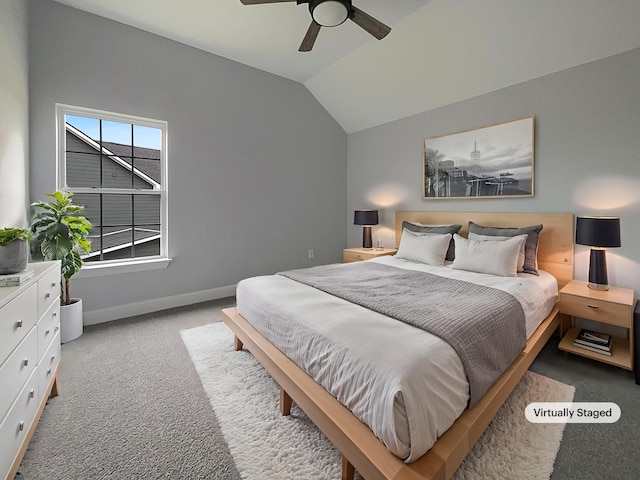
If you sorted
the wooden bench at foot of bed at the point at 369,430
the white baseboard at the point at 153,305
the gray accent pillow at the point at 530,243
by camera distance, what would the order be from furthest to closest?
the white baseboard at the point at 153,305
the gray accent pillow at the point at 530,243
the wooden bench at foot of bed at the point at 369,430

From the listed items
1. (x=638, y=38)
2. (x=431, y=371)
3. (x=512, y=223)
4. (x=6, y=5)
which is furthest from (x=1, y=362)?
(x=638, y=38)

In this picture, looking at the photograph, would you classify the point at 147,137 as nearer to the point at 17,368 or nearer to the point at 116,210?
the point at 116,210

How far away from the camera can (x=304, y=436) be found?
62.6 inches

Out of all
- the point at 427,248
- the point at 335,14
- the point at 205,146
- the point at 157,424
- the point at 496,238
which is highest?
the point at 335,14

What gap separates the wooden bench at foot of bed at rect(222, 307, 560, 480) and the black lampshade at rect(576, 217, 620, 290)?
1.18m

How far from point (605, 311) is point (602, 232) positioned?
61cm

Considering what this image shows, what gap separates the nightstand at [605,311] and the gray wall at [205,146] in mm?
3228

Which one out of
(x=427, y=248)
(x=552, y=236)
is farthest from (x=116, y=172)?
(x=552, y=236)

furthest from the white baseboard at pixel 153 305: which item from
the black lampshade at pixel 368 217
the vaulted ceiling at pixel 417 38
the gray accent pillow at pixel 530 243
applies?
the gray accent pillow at pixel 530 243

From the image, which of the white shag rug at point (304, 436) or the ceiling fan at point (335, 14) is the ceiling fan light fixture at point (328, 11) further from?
the white shag rug at point (304, 436)

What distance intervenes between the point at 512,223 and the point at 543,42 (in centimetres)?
168

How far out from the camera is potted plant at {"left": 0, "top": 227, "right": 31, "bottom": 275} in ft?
4.91

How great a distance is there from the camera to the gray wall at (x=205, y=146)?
279 cm

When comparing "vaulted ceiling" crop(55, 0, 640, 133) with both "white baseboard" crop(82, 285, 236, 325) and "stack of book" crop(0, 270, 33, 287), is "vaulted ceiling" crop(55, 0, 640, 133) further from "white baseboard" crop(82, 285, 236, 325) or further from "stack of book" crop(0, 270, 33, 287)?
"white baseboard" crop(82, 285, 236, 325)
